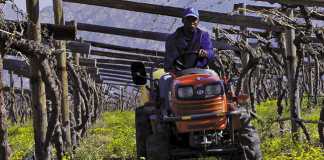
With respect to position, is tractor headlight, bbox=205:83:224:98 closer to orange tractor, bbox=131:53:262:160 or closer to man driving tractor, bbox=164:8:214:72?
orange tractor, bbox=131:53:262:160

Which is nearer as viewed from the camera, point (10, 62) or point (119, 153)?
point (119, 153)

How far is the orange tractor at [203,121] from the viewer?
8312 millimetres

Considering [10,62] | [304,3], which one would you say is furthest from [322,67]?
[304,3]

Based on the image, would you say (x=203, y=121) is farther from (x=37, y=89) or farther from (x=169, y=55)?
(x=37, y=89)

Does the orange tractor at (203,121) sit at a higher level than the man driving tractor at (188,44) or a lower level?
lower

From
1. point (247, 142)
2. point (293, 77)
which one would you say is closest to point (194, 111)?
point (247, 142)

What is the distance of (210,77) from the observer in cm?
844

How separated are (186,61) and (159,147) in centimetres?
128

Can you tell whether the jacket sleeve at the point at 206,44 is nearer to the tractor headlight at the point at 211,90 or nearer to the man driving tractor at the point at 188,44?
the man driving tractor at the point at 188,44

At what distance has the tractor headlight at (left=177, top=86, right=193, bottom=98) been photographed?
27.6ft

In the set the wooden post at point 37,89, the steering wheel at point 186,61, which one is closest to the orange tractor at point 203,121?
the steering wheel at point 186,61

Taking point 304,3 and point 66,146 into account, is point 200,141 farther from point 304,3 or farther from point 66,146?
point 66,146

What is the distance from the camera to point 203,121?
8.31m

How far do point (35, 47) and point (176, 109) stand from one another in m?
1.94
